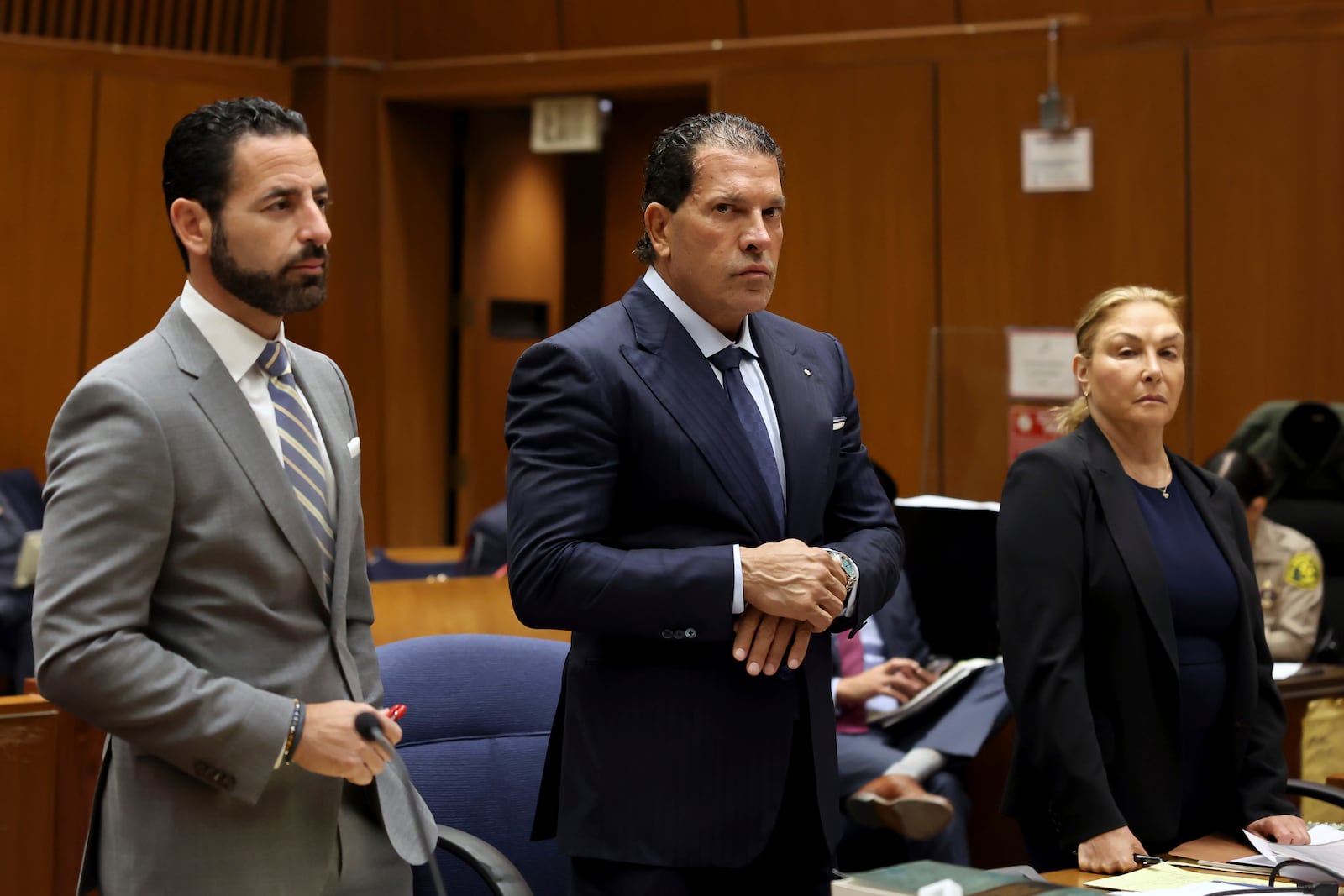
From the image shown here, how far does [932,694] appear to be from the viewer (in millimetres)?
3734

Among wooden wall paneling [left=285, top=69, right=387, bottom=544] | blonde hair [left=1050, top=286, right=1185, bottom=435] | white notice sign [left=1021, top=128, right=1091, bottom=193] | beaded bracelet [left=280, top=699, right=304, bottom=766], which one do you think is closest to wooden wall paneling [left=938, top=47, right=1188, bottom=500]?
white notice sign [left=1021, top=128, right=1091, bottom=193]

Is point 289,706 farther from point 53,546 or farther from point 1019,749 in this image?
point 1019,749

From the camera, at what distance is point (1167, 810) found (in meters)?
2.36

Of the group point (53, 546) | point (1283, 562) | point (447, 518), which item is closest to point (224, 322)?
point (53, 546)

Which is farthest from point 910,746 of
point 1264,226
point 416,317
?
point 416,317

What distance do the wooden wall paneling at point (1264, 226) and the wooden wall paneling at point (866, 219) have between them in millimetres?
1026

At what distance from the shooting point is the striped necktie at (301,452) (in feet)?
5.69

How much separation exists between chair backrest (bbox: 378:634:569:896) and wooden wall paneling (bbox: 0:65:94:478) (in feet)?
13.6

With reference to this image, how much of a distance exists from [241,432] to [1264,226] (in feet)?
15.2

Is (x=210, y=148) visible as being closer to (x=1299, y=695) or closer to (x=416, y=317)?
(x=1299, y=695)

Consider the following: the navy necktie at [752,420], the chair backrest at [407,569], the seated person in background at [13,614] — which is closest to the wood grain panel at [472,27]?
the chair backrest at [407,569]

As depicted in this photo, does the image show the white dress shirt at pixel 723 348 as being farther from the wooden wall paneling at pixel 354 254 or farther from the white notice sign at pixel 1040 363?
the wooden wall paneling at pixel 354 254

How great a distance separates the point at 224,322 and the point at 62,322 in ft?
15.9

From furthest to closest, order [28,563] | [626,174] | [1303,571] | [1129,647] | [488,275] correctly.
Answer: [626,174] → [488,275] → [28,563] → [1303,571] → [1129,647]
